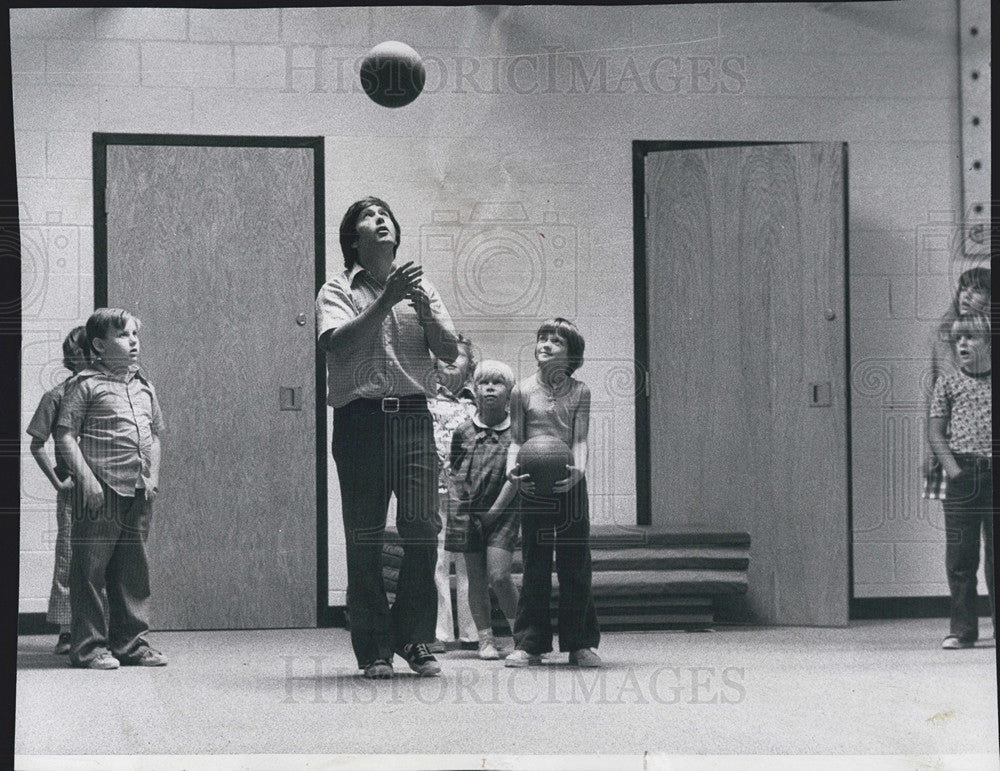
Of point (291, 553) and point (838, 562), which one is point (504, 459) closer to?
point (291, 553)

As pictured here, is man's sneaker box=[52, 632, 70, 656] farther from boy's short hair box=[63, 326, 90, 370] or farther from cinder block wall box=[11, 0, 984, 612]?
boy's short hair box=[63, 326, 90, 370]

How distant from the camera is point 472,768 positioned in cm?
275

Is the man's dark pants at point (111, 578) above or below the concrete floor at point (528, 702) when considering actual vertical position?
above

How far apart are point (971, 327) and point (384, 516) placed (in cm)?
139

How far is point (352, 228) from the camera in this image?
287cm

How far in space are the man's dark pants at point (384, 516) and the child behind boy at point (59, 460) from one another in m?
0.62

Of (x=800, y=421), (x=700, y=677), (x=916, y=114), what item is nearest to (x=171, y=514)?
(x=700, y=677)

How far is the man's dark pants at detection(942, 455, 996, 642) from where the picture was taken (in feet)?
9.64

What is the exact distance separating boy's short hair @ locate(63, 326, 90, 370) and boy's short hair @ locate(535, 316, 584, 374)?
1006 millimetres

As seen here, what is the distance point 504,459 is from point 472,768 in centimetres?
66

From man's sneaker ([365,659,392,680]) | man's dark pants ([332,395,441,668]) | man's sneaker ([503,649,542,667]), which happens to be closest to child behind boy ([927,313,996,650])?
man's sneaker ([503,649,542,667])

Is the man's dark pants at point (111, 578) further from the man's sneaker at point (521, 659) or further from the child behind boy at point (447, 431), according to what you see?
the man's sneaker at point (521, 659)

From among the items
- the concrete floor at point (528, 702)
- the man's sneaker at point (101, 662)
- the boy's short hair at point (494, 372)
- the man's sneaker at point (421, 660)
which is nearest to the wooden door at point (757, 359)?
the concrete floor at point (528, 702)

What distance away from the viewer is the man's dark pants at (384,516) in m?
2.83
